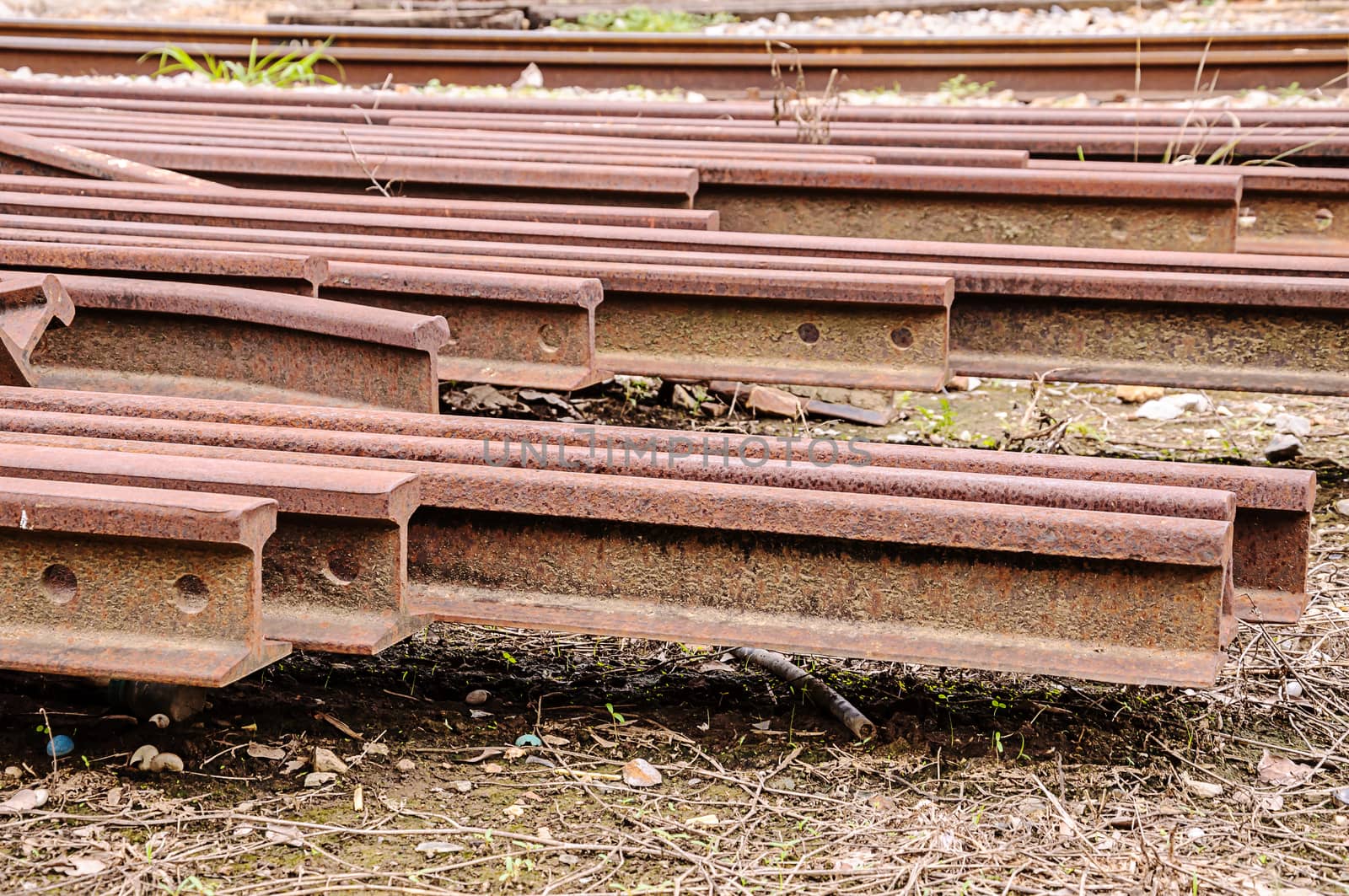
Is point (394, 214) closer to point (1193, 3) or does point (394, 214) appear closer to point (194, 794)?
point (194, 794)

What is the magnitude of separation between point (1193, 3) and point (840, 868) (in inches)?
431

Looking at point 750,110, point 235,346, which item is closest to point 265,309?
point 235,346

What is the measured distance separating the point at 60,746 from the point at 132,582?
58cm

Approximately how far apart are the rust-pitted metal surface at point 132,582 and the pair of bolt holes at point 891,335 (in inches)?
65.9

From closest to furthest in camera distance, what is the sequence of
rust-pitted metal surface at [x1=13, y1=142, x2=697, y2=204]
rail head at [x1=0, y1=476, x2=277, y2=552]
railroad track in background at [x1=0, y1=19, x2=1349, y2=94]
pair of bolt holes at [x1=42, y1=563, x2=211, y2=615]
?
rail head at [x1=0, y1=476, x2=277, y2=552] < pair of bolt holes at [x1=42, y1=563, x2=211, y2=615] < rust-pitted metal surface at [x1=13, y1=142, x2=697, y2=204] < railroad track in background at [x1=0, y1=19, x2=1349, y2=94]

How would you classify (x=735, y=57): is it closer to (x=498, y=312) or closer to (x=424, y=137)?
(x=424, y=137)

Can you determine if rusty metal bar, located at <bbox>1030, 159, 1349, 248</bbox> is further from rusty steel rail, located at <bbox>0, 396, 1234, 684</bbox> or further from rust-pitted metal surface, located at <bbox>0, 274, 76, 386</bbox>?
rust-pitted metal surface, located at <bbox>0, 274, 76, 386</bbox>

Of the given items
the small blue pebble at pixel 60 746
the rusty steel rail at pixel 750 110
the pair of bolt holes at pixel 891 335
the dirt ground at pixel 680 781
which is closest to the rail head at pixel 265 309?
the dirt ground at pixel 680 781

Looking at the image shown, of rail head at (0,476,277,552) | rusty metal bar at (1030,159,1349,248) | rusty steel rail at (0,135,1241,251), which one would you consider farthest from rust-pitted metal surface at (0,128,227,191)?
rusty metal bar at (1030,159,1349,248)

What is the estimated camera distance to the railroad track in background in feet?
26.8

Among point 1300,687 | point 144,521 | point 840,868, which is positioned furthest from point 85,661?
point 1300,687

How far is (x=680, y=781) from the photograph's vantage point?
8.80 ft

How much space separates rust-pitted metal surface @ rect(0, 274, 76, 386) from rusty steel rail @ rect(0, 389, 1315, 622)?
0.74 ft

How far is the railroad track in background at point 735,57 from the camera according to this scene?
816 cm
